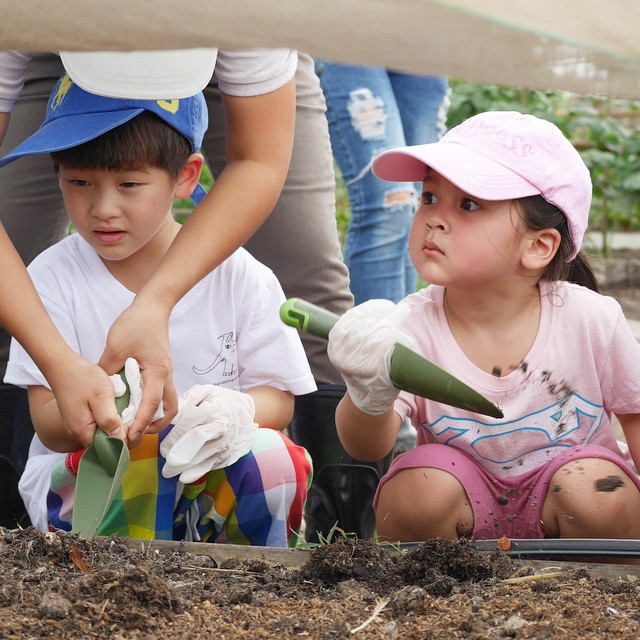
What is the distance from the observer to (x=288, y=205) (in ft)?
8.02

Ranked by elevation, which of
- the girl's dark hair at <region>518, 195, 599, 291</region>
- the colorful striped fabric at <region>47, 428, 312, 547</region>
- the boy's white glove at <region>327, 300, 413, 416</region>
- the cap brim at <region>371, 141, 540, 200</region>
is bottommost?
the colorful striped fabric at <region>47, 428, 312, 547</region>

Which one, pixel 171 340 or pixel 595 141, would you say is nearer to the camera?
pixel 171 340

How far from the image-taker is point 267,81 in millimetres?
2041

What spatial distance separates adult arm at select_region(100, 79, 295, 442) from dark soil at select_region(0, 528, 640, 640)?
0.92 feet

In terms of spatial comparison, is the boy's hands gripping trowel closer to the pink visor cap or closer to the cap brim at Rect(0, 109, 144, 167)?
the pink visor cap

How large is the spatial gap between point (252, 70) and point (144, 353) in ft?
2.03

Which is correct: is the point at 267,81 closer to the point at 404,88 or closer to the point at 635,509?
the point at 635,509

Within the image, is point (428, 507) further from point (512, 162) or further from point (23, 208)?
point (23, 208)

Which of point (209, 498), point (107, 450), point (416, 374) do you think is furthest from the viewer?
point (209, 498)

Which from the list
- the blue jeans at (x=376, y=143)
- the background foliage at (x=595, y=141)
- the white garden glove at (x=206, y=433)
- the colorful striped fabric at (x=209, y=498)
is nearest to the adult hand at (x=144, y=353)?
the white garden glove at (x=206, y=433)

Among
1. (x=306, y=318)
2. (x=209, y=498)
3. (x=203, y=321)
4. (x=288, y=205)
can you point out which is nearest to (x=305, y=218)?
(x=288, y=205)

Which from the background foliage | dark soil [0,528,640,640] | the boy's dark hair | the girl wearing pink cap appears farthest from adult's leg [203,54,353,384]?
the background foliage

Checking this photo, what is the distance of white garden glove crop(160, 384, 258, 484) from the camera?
6.26 feet

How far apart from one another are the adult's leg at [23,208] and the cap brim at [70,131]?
360mm
